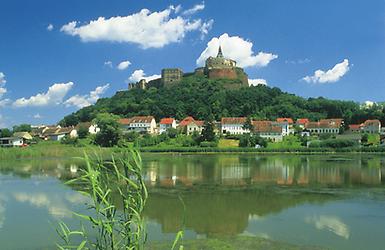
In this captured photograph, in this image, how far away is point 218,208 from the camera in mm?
19297

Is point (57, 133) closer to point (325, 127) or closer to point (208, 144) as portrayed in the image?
point (208, 144)

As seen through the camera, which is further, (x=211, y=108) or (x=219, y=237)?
(x=211, y=108)

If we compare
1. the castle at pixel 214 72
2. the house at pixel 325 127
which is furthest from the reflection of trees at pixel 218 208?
the castle at pixel 214 72

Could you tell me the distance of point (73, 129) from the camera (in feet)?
339

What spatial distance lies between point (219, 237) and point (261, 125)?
81.0 m

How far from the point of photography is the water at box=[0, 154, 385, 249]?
14312 mm

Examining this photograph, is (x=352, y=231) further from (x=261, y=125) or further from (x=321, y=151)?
(x=261, y=125)

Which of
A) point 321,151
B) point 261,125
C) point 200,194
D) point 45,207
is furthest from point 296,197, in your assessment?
point 261,125

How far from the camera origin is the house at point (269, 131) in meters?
89.8

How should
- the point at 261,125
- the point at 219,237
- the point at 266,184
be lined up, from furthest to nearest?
the point at 261,125, the point at 266,184, the point at 219,237

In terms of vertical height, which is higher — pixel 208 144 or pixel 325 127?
pixel 325 127

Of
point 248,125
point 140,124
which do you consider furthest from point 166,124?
point 248,125

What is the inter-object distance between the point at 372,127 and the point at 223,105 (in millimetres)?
39601

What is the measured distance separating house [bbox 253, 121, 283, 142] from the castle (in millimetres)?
46918
